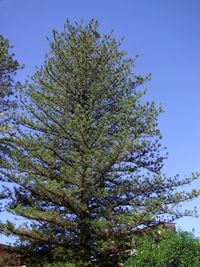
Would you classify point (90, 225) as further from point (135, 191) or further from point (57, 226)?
point (135, 191)

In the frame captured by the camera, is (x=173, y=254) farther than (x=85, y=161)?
No

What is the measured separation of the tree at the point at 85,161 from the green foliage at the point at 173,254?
4.09 metres

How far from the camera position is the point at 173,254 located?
1001 cm

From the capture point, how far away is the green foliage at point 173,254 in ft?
32.6

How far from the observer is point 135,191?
16.5m

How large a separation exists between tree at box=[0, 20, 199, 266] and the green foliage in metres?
4.09

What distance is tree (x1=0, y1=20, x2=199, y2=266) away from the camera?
1495 centimetres

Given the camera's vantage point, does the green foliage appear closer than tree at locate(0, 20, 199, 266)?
Yes

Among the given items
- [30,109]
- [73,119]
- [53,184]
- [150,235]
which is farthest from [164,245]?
[30,109]

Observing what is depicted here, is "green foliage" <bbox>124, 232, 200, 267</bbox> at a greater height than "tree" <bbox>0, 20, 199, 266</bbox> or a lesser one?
lesser

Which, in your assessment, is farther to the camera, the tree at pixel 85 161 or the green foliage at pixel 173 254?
the tree at pixel 85 161

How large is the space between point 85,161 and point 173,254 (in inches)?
216

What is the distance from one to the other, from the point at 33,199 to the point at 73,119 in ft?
11.3

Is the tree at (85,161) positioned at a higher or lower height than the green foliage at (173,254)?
higher
